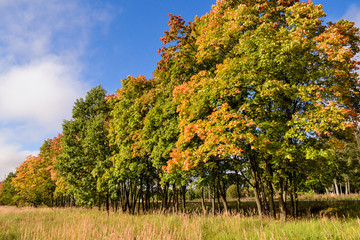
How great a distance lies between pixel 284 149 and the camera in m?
9.46

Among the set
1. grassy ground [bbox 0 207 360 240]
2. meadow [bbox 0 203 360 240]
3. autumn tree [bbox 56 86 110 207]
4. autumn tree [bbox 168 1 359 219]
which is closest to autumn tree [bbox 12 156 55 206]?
autumn tree [bbox 56 86 110 207]

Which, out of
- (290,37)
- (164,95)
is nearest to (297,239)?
(290,37)

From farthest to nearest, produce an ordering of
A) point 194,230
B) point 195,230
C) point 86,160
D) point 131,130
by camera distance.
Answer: point 86,160
point 131,130
point 195,230
point 194,230

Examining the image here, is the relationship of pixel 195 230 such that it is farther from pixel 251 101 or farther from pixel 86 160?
pixel 86 160

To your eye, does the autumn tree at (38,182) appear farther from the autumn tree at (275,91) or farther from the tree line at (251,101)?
the autumn tree at (275,91)

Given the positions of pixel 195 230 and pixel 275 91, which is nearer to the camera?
pixel 195 230

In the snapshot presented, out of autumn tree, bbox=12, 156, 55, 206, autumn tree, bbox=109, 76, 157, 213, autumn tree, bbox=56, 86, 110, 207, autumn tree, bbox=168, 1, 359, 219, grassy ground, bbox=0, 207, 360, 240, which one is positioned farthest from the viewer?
autumn tree, bbox=12, 156, 55, 206

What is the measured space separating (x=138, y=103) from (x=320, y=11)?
12.4m

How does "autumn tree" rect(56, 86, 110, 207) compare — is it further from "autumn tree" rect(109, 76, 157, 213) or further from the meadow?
the meadow

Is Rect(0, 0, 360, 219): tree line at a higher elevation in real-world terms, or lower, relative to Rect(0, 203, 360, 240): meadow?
higher

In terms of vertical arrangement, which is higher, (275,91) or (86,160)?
(275,91)

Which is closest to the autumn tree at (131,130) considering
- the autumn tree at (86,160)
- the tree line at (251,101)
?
the tree line at (251,101)

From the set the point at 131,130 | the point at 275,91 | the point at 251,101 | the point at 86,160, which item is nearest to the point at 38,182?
the point at 86,160

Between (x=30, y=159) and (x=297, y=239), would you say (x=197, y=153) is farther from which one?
(x=30, y=159)
